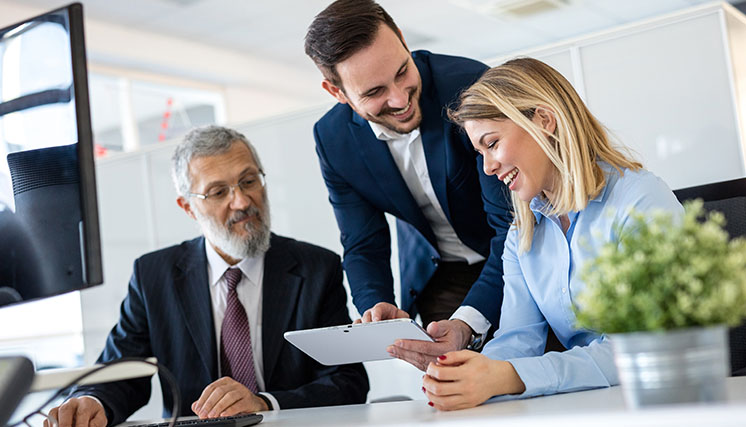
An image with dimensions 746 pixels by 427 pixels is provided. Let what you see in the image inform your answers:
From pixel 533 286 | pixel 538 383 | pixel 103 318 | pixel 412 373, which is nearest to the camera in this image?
pixel 538 383

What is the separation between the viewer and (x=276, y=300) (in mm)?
2180

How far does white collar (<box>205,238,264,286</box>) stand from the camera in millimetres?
2254

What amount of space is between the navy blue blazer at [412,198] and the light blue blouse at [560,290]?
23 centimetres

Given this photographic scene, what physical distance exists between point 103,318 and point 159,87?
4.37 meters

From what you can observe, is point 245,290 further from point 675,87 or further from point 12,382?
point 675,87

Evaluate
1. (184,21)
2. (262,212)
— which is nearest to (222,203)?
(262,212)

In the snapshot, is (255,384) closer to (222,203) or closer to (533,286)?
(222,203)

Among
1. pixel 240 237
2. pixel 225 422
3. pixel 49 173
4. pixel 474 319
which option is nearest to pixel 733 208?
pixel 474 319

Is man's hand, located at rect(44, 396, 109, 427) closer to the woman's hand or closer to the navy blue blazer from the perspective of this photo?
the navy blue blazer

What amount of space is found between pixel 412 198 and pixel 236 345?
0.62 m

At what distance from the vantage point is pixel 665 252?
2.51ft

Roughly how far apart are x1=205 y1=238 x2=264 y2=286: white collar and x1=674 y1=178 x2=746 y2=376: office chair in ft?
3.78

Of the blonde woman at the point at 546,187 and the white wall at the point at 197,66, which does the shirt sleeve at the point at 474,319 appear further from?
the white wall at the point at 197,66

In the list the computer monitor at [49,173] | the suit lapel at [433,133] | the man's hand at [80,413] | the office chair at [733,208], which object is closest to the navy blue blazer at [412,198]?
the suit lapel at [433,133]
